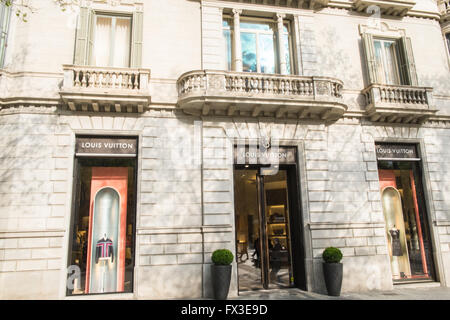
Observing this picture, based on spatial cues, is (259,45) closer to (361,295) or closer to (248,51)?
(248,51)

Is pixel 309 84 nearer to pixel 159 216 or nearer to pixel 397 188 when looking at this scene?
pixel 397 188

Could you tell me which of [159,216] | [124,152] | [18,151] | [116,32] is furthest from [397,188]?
[18,151]

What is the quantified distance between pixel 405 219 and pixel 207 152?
776 cm

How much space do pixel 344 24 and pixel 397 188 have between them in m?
6.74

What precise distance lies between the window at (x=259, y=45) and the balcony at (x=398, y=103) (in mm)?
3233

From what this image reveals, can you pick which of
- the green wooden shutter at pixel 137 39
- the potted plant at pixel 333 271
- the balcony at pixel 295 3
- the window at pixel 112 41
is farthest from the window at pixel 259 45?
the potted plant at pixel 333 271

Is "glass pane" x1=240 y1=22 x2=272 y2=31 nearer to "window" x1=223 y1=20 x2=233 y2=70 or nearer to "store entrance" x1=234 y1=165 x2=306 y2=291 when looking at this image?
"window" x1=223 y1=20 x2=233 y2=70

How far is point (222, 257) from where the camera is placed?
28.8 ft

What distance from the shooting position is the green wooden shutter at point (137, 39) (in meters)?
10.3

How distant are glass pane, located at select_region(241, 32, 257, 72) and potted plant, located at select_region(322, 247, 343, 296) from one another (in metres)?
6.91

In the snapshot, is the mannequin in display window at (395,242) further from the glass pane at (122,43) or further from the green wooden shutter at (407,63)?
the glass pane at (122,43)

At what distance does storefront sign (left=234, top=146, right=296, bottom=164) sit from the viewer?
1047cm

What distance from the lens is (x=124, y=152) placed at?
9.90 metres

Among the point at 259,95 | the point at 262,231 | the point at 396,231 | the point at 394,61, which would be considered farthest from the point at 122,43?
the point at 396,231
